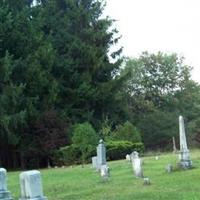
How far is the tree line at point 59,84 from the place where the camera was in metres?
42.7

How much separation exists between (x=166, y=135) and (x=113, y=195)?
163 ft

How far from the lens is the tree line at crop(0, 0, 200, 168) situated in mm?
42656

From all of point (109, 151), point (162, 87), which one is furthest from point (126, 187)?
point (162, 87)

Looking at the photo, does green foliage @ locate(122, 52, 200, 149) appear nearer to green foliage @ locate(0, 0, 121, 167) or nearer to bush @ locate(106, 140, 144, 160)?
green foliage @ locate(0, 0, 121, 167)

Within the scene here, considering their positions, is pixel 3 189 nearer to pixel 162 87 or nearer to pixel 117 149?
pixel 117 149

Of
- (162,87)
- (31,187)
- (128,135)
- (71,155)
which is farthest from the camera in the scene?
(162,87)

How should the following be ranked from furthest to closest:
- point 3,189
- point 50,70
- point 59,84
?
point 59,84 → point 50,70 → point 3,189

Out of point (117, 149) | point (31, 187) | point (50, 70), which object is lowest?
point (31, 187)

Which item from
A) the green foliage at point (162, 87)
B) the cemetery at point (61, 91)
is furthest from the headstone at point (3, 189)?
A: the green foliage at point (162, 87)

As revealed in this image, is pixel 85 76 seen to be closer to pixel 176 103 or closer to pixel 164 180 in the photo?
pixel 176 103

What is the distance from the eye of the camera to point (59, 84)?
1897 inches

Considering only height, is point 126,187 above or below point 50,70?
below

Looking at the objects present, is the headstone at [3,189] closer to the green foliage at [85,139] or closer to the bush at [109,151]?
the bush at [109,151]

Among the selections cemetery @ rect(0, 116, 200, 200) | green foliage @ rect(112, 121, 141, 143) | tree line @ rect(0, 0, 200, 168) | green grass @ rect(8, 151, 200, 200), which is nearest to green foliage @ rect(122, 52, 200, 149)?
tree line @ rect(0, 0, 200, 168)
